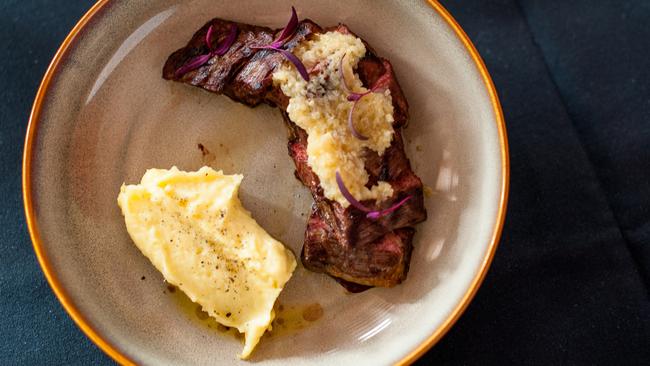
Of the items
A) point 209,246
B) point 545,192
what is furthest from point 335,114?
point 545,192

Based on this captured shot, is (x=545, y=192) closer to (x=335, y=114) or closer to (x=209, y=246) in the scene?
(x=335, y=114)

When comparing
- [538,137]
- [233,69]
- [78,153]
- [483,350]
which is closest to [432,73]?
[538,137]

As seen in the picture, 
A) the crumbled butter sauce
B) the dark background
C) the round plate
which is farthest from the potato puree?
the dark background

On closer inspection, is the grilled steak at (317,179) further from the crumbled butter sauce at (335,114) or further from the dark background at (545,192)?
the dark background at (545,192)

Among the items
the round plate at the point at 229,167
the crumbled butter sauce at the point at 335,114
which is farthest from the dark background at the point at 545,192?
the crumbled butter sauce at the point at 335,114

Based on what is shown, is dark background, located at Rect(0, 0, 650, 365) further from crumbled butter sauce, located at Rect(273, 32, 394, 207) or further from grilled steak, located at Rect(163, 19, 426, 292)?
crumbled butter sauce, located at Rect(273, 32, 394, 207)

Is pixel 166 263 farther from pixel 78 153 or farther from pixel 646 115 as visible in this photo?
pixel 646 115
